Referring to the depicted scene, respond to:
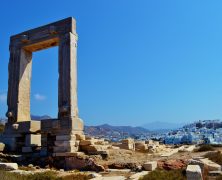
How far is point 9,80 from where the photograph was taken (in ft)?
51.3

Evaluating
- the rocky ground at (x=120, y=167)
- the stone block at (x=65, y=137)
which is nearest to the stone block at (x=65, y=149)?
the stone block at (x=65, y=137)

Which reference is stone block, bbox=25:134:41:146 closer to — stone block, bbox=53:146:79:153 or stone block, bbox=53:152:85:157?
A: stone block, bbox=53:146:79:153

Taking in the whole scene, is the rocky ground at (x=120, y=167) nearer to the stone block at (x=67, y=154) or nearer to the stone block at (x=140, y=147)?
the stone block at (x=67, y=154)

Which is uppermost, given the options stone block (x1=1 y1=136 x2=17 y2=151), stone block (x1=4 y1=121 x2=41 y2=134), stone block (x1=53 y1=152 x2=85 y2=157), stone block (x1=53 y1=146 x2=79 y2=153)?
stone block (x1=4 y1=121 x2=41 y2=134)

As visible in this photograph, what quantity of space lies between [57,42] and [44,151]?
5459 millimetres

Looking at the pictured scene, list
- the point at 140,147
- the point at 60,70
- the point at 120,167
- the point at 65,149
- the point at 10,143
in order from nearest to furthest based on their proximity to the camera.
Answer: the point at 120,167, the point at 65,149, the point at 60,70, the point at 10,143, the point at 140,147

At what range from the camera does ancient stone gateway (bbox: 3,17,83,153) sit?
518 inches

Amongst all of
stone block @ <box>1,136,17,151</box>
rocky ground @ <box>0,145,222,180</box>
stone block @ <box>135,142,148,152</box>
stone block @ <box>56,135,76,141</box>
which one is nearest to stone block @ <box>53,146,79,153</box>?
stone block @ <box>56,135,76,141</box>

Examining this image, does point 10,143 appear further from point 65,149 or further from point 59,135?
point 65,149

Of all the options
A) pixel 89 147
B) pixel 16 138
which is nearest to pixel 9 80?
pixel 16 138

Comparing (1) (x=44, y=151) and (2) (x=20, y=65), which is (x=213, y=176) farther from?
(2) (x=20, y=65)

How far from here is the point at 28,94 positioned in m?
15.8

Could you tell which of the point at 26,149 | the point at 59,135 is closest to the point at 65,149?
the point at 59,135

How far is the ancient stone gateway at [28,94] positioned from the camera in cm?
1316
